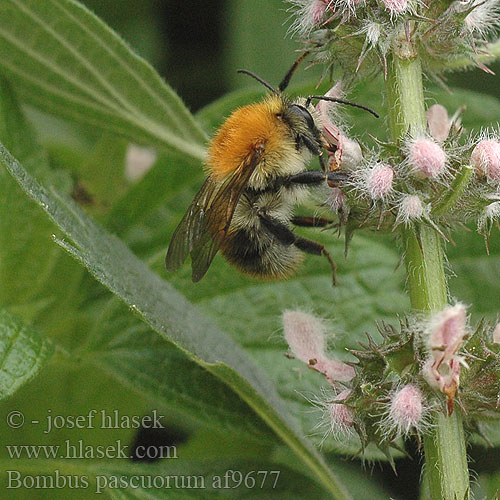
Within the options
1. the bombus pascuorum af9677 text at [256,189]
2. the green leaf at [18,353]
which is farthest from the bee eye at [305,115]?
the green leaf at [18,353]

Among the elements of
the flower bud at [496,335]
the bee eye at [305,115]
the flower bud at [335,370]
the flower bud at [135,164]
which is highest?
the bee eye at [305,115]

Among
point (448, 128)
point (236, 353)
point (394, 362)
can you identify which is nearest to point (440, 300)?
point (394, 362)

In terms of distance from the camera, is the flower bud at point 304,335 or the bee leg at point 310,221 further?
the bee leg at point 310,221

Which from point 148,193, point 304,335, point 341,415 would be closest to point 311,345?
point 304,335

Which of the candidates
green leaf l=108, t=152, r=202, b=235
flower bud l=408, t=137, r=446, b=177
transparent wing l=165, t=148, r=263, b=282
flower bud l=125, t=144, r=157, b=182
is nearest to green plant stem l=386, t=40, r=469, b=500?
flower bud l=408, t=137, r=446, b=177

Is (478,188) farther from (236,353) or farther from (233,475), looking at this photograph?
(233,475)

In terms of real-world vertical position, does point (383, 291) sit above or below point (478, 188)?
below

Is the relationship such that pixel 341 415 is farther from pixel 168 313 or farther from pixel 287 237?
pixel 287 237

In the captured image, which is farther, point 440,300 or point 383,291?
point 383,291

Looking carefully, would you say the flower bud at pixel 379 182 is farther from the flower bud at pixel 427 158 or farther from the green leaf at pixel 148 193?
the green leaf at pixel 148 193
